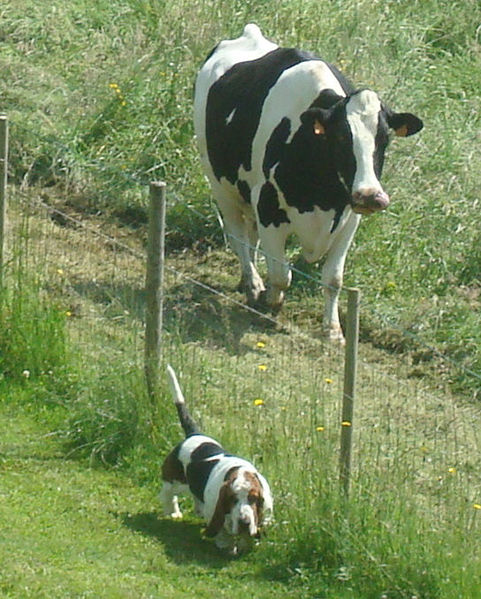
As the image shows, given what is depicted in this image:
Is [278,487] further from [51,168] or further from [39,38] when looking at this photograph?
[39,38]

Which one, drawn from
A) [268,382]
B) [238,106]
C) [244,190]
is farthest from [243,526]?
[238,106]

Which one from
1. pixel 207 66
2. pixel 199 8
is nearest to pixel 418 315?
pixel 207 66

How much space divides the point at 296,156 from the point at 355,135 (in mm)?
655

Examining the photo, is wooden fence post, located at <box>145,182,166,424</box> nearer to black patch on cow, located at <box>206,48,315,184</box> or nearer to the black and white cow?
the black and white cow

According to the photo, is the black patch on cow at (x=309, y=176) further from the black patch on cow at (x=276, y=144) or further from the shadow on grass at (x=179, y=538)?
the shadow on grass at (x=179, y=538)

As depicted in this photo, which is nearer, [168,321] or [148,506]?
[148,506]

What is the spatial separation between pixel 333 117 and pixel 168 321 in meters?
1.86

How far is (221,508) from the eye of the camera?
739cm

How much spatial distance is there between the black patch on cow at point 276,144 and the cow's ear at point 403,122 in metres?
0.77

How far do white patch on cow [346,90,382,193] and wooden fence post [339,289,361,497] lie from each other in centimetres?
329

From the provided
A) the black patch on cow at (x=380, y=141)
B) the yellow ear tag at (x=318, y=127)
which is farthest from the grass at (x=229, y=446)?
the yellow ear tag at (x=318, y=127)

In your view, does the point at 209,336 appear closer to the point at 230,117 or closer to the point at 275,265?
the point at 275,265

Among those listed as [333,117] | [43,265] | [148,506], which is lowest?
[148,506]

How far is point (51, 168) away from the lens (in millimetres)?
14320
